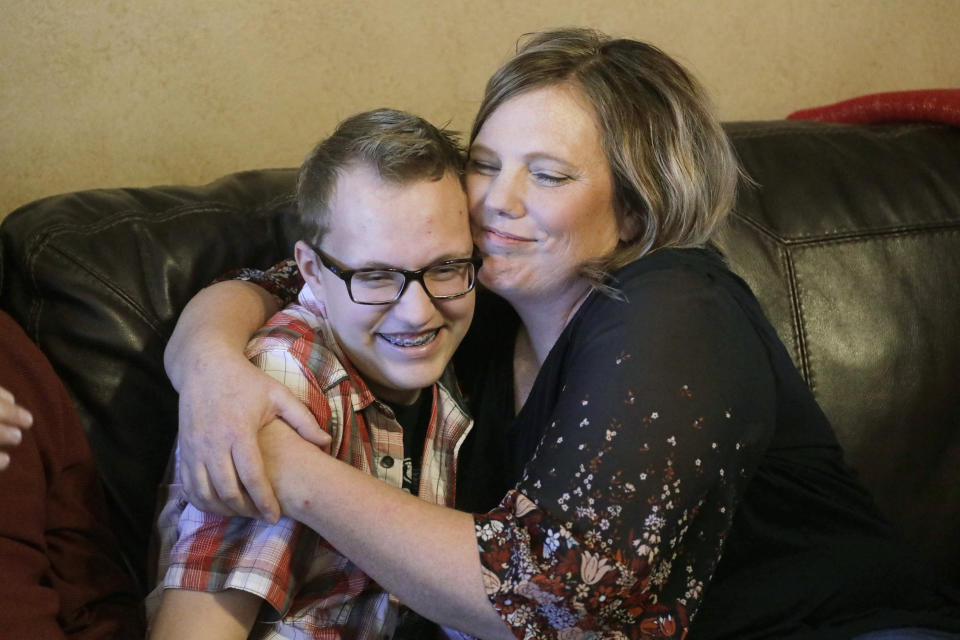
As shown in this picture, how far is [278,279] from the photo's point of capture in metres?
1.55

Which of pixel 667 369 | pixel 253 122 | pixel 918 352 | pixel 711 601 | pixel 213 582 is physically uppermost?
pixel 253 122

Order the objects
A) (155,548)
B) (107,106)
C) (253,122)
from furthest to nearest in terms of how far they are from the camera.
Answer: (253,122) → (107,106) → (155,548)

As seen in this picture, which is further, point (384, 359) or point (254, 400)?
point (384, 359)

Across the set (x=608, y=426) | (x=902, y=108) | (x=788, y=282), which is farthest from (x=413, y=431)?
(x=902, y=108)

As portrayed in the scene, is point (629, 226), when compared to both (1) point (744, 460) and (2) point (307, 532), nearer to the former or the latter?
(1) point (744, 460)

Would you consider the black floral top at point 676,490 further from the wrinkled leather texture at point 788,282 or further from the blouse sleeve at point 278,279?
the wrinkled leather texture at point 788,282

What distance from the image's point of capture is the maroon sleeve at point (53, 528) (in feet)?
3.76

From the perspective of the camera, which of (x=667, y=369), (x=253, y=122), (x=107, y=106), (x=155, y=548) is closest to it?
(x=667, y=369)

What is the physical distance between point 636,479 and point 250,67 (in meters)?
1.14

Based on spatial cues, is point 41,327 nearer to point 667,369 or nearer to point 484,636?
point 484,636

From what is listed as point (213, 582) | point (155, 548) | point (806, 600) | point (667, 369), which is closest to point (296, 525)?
point (213, 582)

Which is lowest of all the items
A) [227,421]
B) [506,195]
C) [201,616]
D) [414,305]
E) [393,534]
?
[201,616]

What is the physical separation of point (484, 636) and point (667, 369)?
395 millimetres

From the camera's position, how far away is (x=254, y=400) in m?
1.20
